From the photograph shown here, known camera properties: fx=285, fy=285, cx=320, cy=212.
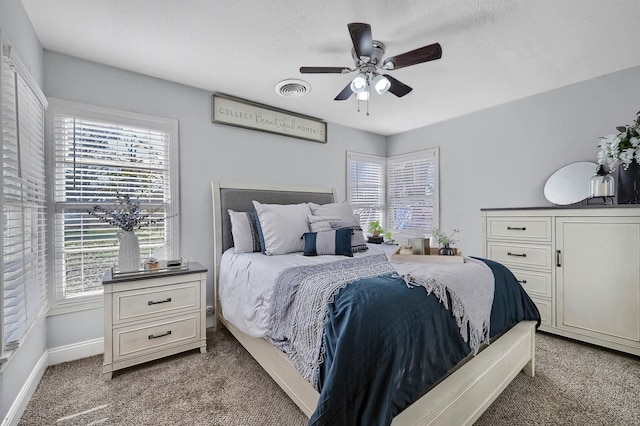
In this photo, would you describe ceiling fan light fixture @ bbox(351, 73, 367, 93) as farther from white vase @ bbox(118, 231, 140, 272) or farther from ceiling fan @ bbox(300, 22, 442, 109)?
white vase @ bbox(118, 231, 140, 272)

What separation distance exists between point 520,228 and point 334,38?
8.13 ft

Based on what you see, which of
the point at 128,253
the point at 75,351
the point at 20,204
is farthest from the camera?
the point at 75,351

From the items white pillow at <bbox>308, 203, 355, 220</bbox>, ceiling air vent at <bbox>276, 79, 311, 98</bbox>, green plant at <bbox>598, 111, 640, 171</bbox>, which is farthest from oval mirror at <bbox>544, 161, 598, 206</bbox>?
ceiling air vent at <bbox>276, 79, 311, 98</bbox>

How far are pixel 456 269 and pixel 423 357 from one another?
0.64 meters

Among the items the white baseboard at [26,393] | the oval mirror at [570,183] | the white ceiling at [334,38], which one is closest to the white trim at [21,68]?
the white ceiling at [334,38]

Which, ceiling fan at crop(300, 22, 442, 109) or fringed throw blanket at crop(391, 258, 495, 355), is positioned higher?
ceiling fan at crop(300, 22, 442, 109)

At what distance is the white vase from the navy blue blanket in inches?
67.7

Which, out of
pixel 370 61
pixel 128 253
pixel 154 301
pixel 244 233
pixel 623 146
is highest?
pixel 370 61

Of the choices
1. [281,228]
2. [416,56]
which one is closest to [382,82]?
[416,56]

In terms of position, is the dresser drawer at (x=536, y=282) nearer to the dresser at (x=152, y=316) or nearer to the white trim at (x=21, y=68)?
the dresser at (x=152, y=316)

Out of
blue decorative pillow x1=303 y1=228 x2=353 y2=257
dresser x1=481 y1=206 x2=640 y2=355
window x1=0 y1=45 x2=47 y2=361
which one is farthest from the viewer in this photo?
blue decorative pillow x1=303 y1=228 x2=353 y2=257

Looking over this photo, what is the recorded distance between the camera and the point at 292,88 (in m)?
2.86

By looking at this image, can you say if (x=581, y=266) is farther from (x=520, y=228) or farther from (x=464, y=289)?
(x=464, y=289)

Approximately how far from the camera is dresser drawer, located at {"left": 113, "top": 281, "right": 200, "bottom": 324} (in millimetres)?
2023
